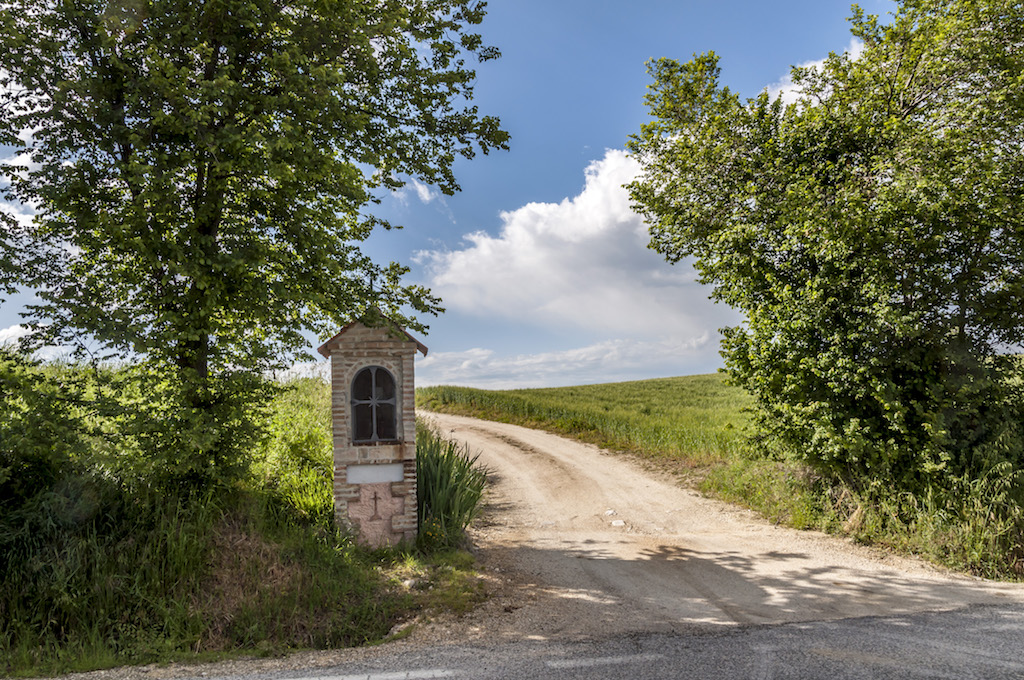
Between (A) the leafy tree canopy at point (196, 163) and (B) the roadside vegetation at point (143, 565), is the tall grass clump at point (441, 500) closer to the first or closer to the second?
(B) the roadside vegetation at point (143, 565)

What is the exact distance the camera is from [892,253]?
10.7 m

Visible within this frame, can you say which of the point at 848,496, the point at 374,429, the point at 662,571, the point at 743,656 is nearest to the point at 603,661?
the point at 743,656

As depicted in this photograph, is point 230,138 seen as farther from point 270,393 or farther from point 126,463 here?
point 126,463

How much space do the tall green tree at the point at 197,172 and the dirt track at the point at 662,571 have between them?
4.96 meters

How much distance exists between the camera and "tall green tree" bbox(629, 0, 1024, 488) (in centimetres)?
1019

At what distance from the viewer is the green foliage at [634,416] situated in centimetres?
1747

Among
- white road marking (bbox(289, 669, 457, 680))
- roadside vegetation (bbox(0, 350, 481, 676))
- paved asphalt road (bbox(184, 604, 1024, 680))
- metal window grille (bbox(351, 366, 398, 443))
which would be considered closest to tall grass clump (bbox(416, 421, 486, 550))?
roadside vegetation (bbox(0, 350, 481, 676))

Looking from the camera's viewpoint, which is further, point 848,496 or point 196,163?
point 848,496

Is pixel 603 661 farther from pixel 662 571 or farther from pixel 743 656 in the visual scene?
pixel 662 571

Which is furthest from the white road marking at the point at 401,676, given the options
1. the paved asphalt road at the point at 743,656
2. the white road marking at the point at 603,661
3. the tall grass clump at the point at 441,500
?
the tall grass clump at the point at 441,500

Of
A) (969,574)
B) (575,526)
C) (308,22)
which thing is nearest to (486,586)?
(575,526)

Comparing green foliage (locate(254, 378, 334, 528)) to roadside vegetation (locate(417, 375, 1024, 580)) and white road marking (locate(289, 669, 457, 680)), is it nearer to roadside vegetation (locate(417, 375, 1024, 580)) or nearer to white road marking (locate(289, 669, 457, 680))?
white road marking (locate(289, 669, 457, 680))

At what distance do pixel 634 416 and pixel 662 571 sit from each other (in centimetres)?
1467

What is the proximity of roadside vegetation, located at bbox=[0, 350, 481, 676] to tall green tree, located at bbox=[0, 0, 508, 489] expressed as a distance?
0.95 metres
